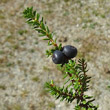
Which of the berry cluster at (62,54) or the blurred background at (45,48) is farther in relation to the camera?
the blurred background at (45,48)

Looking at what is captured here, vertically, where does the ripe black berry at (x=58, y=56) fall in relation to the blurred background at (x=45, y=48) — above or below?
below

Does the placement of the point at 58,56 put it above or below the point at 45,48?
below

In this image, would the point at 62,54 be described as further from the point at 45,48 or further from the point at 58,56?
the point at 45,48

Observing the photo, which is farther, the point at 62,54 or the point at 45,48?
the point at 45,48

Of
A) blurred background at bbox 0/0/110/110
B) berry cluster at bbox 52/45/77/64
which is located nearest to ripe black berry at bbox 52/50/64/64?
berry cluster at bbox 52/45/77/64

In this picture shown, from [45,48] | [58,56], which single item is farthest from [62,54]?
[45,48]

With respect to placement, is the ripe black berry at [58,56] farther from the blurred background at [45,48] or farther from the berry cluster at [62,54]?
the blurred background at [45,48]

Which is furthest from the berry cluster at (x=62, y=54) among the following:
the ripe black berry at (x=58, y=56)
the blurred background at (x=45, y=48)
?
the blurred background at (x=45, y=48)

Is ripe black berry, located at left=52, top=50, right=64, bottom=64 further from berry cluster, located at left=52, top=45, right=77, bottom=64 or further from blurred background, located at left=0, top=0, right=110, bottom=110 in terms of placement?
blurred background, located at left=0, top=0, right=110, bottom=110

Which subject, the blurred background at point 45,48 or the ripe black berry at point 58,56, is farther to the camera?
the blurred background at point 45,48
